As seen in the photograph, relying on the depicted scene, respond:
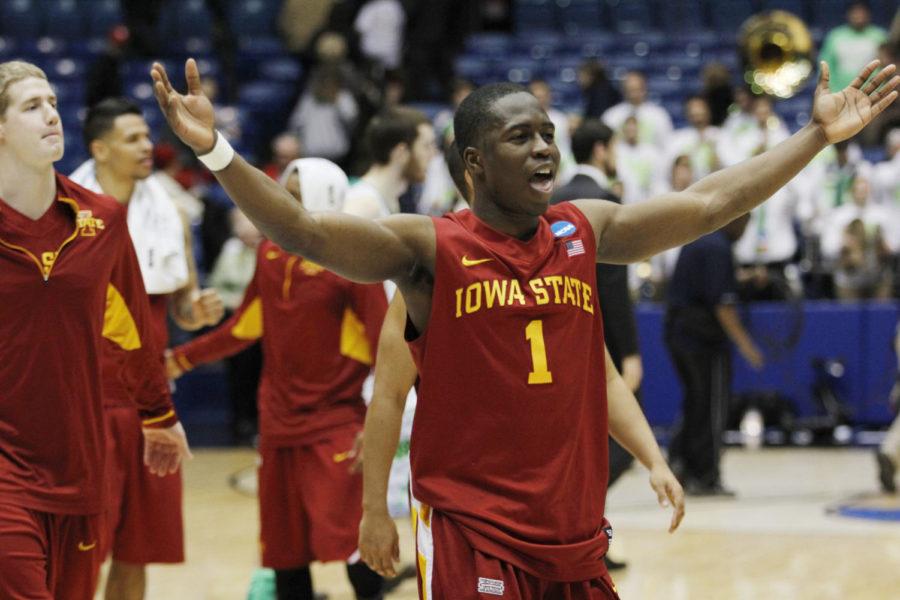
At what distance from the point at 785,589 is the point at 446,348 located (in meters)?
4.44

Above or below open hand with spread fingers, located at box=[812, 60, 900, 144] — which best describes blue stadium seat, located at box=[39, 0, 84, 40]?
above

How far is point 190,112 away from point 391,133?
11.1 ft

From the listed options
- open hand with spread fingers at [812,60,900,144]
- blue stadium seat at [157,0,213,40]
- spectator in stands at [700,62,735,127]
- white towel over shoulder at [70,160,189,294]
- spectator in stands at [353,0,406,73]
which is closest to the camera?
open hand with spread fingers at [812,60,900,144]

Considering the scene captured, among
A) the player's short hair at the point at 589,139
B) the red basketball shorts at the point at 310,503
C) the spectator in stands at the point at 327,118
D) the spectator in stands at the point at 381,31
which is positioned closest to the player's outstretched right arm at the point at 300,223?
the red basketball shorts at the point at 310,503

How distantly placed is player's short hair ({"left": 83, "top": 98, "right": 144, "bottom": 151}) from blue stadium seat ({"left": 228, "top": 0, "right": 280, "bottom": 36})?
1291 cm

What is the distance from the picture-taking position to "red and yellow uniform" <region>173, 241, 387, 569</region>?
243 inches

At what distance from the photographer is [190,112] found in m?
3.42

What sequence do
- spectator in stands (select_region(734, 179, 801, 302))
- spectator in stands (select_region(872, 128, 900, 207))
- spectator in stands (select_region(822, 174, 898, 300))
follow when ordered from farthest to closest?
spectator in stands (select_region(872, 128, 900, 207)) < spectator in stands (select_region(734, 179, 801, 302)) < spectator in stands (select_region(822, 174, 898, 300))

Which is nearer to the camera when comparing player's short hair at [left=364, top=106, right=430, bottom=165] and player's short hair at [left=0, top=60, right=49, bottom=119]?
player's short hair at [left=0, top=60, right=49, bottom=119]

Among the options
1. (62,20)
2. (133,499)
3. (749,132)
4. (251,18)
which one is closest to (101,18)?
(62,20)

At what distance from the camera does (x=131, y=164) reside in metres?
6.23

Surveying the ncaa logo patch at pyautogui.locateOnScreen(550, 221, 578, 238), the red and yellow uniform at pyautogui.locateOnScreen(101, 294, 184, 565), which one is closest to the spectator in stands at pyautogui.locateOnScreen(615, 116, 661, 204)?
the red and yellow uniform at pyautogui.locateOnScreen(101, 294, 184, 565)

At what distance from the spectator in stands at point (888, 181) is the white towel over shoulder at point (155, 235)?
30.9ft

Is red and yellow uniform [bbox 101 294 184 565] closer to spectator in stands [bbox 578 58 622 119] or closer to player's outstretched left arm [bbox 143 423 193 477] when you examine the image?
player's outstretched left arm [bbox 143 423 193 477]
